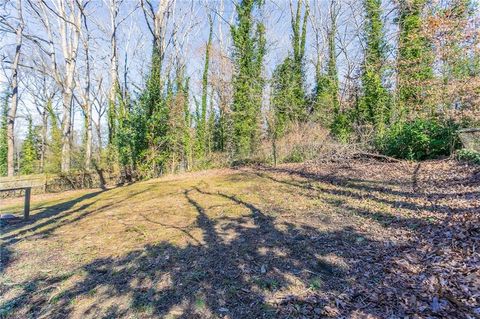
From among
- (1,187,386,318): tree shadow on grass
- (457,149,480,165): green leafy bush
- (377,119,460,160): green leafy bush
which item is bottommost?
(1,187,386,318): tree shadow on grass

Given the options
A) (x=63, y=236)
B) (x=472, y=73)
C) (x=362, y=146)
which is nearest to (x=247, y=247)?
(x=63, y=236)

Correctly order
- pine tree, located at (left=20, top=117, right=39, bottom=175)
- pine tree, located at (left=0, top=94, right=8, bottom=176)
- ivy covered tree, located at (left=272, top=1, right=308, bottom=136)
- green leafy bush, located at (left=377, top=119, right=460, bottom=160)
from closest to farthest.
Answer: green leafy bush, located at (left=377, top=119, right=460, bottom=160)
ivy covered tree, located at (left=272, top=1, right=308, bottom=136)
pine tree, located at (left=0, top=94, right=8, bottom=176)
pine tree, located at (left=20, top=117, right=39, bottom=175)

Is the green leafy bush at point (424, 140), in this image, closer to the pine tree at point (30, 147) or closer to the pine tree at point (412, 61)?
the pine tree at point (412, 61)

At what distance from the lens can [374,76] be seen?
34.0 feet

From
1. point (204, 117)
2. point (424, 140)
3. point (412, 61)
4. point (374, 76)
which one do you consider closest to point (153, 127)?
point (204, 117)

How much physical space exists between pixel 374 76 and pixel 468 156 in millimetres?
5317

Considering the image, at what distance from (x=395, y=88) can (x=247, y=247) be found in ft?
31.9

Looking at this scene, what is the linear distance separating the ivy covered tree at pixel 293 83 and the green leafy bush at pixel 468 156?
7010mm

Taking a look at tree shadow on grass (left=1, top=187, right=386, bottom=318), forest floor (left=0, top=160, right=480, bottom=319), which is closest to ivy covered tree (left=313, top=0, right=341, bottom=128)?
forest floor (left=0, top=160, right=480, bottom=319)

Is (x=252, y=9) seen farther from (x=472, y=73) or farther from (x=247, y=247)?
(x=247, y=247)

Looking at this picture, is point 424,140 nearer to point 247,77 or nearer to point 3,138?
point 247,77

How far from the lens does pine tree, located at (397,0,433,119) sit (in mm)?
8922

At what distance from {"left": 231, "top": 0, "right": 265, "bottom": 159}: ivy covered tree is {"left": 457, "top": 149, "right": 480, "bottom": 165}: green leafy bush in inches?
301

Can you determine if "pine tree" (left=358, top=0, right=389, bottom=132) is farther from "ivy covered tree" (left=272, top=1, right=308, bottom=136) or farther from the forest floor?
the forest floor
